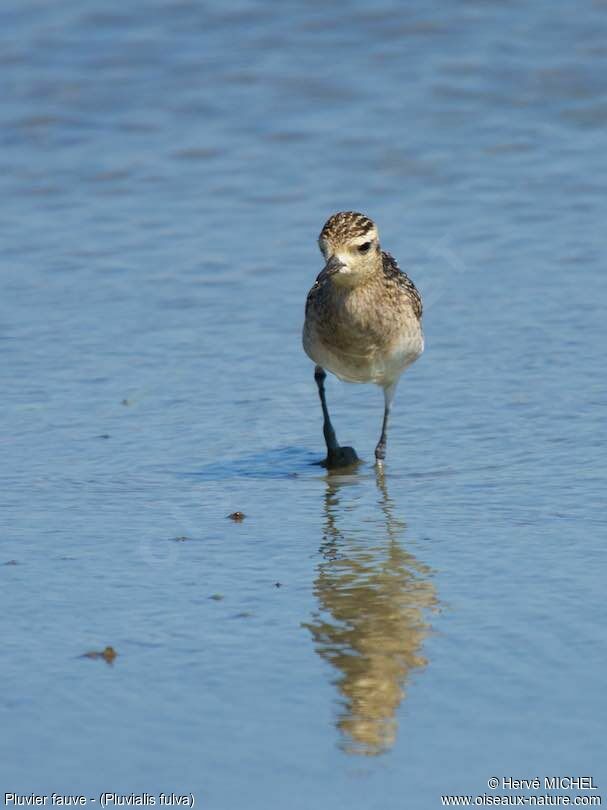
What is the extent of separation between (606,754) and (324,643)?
1540mm

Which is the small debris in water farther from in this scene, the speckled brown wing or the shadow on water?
the speckled brown wing

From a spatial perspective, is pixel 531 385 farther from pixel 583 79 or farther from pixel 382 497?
pixel 583 79

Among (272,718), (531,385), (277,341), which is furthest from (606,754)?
(277,341)

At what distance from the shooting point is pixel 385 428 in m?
10.2

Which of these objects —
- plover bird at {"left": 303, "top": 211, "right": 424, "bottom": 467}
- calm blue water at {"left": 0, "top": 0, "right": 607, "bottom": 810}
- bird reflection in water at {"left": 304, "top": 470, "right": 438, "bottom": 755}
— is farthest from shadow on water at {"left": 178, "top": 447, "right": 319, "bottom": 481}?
bird reflection in water at {"left": 304, "top": 470, "right": 438, "bottom": 755}

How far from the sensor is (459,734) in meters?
6.09

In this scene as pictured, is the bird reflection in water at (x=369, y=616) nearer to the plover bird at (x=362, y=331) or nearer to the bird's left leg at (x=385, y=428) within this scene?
the bird's left leg at (x=385, y=428)

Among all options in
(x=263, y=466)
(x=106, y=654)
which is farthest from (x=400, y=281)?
(x=106, y=654)

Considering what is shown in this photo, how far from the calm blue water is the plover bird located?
30 centimetres

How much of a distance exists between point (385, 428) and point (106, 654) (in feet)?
12.1

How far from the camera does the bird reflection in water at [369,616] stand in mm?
6336

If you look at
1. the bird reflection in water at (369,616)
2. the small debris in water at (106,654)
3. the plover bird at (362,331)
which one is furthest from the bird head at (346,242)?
the small debris in water at (106,654)

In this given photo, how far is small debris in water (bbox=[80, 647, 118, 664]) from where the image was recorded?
6.87 metres

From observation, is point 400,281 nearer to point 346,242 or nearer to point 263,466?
point 346,242
